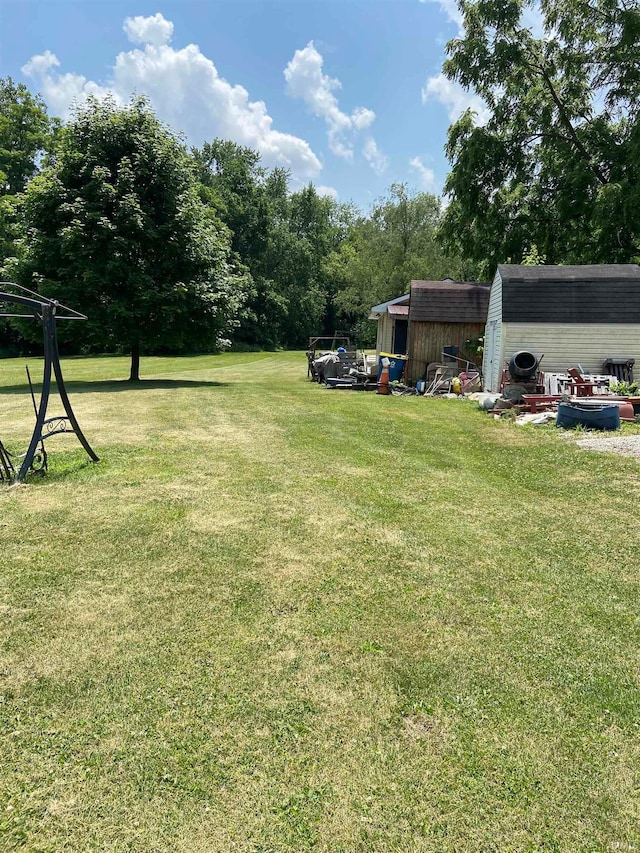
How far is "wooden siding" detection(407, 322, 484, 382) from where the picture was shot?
1730 cm

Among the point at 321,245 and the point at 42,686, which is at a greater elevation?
the point at 321,245

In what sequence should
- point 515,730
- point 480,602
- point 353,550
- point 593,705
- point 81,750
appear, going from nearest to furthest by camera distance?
point 81,750 → point 515,730 → point 593,705 → point 480,602 → point 353,550

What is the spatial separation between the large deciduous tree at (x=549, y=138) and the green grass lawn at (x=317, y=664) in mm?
19975

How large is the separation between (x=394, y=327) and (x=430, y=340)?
754cm

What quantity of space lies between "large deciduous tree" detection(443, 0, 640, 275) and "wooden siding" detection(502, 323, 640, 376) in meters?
9.62

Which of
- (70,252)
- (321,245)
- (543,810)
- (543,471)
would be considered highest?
(321,245)

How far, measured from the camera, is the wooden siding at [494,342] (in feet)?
44.1

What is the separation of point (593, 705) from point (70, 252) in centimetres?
1693

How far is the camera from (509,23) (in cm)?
2116

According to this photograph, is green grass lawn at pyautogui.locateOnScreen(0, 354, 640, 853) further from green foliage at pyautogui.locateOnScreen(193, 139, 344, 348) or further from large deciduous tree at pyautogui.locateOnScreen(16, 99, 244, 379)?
green foliage at pyautogui.locateOnScreen(193, 139, 344, 348)

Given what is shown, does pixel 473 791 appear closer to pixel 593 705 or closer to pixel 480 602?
pixel 593 705

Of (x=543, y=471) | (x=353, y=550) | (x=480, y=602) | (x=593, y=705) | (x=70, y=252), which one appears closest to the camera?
(x=593, y=705)

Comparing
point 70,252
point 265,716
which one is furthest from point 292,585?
point 70,252

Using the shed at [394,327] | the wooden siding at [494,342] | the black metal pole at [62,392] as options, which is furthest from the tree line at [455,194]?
the black metal pole at [62,392]
